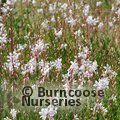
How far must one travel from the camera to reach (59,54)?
21.0 feet

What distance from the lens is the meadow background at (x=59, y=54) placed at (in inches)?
189

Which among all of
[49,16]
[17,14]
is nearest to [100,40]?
[49,16]

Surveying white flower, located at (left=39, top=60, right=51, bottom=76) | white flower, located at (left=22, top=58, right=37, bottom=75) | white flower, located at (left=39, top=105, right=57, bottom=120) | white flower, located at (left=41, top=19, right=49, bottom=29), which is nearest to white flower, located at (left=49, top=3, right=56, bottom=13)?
white flower, located at (left=41, top=19, right=49, bottom=29)

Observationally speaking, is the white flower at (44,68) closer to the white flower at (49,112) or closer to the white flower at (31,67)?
the white flower at (31,67)

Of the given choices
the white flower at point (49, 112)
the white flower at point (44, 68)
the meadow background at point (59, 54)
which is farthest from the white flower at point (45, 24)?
the white flower at point (49, 112)

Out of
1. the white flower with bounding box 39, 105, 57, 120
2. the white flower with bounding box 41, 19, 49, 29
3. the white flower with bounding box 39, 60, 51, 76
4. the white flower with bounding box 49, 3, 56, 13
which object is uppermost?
A: the white flower with bounding box 49, 3, 56, 13

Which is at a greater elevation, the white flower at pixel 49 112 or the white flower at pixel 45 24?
the white flower at pixel 45 24

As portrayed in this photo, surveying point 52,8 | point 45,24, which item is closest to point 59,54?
point 45,24

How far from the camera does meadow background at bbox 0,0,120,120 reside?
479 cm

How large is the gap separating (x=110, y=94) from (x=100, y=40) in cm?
216

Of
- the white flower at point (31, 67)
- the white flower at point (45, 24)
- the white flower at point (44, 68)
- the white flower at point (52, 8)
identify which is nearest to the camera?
the white flower at point (44, 68)

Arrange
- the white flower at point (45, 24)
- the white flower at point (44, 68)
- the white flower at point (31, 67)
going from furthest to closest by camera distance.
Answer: the white flower at point (45, 24)
the white flower at point (31, 67)
the white flower at point (44, 68)

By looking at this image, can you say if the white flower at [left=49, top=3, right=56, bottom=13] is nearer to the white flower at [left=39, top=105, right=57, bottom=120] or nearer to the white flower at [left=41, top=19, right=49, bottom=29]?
the white flower at [left=41, top=19, right=49, bottom=29]

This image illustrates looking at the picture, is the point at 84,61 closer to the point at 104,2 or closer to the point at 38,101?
the point at 38,101
